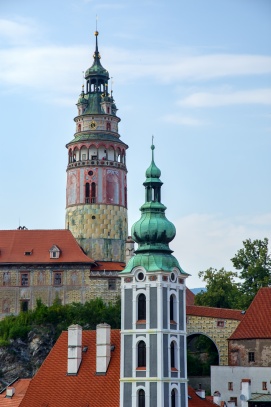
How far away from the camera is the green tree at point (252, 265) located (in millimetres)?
92500

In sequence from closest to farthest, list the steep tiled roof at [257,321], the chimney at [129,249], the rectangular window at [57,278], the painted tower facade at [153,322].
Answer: the painted tower facade at [153,322] → the steep tiled roof at [257,321] → the rectangular window at [57,278] → the chimney at [129,249]

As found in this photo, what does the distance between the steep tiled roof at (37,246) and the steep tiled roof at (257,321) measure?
1799 centimetres

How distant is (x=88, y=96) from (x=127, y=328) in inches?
1592

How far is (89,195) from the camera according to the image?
101188 millimetres

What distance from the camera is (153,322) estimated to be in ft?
220

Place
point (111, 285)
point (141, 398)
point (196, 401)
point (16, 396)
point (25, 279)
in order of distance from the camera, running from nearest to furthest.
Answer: point (141, 398) < point (196, 401) < point (16, 396) < point (111, 285) < point (25, 279)

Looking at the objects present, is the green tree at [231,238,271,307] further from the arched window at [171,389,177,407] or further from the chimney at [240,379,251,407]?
the arched window at [171,389,177,407]

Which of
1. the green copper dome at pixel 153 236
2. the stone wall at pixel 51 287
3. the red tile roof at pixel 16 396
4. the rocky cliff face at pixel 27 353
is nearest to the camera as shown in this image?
the green copper dome at pixel 153 236

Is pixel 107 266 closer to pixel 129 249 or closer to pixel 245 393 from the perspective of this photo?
pixel 129 249

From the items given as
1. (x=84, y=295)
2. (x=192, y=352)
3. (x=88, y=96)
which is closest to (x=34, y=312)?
(x=84, y=295)

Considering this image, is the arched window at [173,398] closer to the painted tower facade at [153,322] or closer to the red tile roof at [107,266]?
the painted tower facade at [153,322]

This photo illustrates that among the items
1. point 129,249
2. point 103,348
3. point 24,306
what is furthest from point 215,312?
point 103,348

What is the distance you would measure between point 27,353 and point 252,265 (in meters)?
16.7

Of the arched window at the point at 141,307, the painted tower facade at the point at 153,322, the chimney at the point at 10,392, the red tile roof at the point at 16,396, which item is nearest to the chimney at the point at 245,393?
the painted tower facade at the point at 153,322
